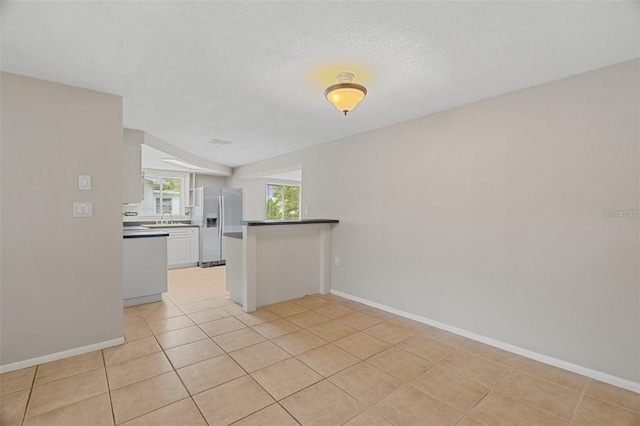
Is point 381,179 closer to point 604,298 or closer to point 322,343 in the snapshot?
point 322,343

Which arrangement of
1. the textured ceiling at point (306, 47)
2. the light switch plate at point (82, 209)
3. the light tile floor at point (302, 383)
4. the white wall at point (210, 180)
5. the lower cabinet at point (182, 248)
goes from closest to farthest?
the textured ceiling at point (306, 47), the light tile floor at point (302, 383), the light switch plate at point (82, 209), the lower cabinet at point (182, 248), the white wall at point (210, 180)

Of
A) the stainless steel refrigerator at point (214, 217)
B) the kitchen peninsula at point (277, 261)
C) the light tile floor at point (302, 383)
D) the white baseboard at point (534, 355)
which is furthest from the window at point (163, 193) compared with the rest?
the white baseboard at point (534, 355)

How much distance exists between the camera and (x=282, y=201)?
333 inches

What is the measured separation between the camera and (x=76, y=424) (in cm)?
168

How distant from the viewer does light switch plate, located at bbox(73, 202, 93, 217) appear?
249 centimetres

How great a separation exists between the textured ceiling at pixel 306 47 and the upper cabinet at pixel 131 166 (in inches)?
37.1

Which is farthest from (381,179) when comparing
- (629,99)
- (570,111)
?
(629,99)

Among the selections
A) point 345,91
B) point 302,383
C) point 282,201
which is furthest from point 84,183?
point 282,201

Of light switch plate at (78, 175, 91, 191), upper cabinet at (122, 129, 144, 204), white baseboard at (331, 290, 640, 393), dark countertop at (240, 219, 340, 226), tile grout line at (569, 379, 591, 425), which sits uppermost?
upper cabinet at (122, 129, 144, 204)

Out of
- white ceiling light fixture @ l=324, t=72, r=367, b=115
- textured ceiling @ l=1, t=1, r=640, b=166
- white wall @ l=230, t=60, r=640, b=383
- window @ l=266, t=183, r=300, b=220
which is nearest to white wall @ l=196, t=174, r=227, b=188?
window @ l=266, t=183, r=300, b=220

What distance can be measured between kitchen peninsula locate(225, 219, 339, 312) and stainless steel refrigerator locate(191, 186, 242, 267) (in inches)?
97.1

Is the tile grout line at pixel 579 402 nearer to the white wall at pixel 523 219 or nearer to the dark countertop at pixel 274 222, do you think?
the white wall at pixel 523 219

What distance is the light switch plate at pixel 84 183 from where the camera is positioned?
251cm

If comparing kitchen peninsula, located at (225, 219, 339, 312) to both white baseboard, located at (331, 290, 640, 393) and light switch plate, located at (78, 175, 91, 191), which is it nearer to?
white baseboard, located at (331, 290, 640, 393)
